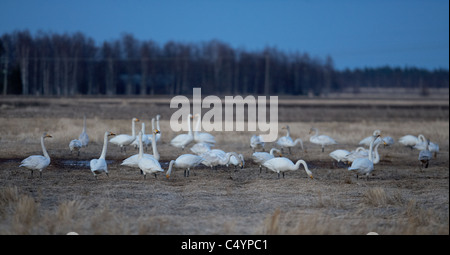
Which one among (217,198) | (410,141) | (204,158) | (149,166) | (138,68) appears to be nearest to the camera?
(217,198)

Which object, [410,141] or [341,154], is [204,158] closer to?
[341,154]

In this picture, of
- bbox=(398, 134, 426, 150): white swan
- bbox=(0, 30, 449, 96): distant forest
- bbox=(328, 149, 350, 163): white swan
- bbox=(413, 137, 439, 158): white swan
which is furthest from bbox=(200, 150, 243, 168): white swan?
bbox=(0, 30, 449, 96): distant forest

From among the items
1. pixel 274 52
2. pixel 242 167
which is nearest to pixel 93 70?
pixel 274 52

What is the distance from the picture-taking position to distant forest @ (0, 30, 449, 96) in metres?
65.4

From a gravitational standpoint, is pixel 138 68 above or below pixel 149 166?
above

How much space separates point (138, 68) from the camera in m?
83.4

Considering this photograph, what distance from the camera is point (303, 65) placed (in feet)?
364

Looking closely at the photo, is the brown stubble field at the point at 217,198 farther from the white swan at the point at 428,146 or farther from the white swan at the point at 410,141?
the white swan at the point at 410,141

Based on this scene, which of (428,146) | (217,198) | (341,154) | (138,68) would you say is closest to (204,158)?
(217,198)

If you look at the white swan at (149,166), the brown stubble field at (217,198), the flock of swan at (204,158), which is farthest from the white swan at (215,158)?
the white swan at (149,166)

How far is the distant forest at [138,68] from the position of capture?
215 feet

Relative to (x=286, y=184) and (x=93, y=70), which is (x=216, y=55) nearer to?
(x=93, y=70)

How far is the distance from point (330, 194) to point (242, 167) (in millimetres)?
4346
